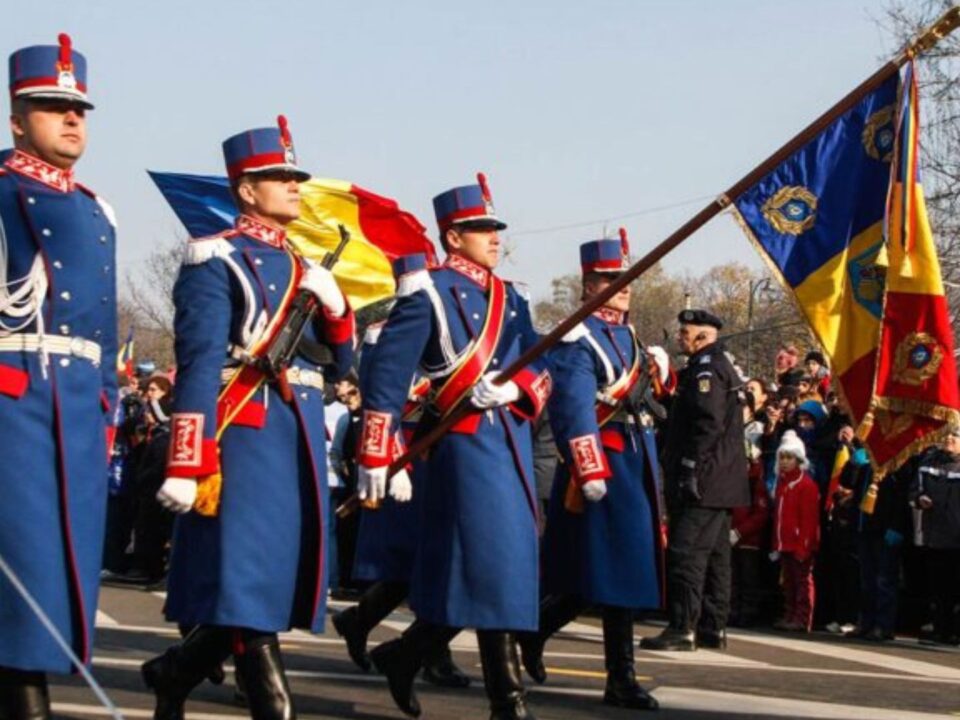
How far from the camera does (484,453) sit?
8.45m

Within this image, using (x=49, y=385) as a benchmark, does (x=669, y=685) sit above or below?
below

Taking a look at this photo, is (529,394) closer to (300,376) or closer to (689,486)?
(300,376)

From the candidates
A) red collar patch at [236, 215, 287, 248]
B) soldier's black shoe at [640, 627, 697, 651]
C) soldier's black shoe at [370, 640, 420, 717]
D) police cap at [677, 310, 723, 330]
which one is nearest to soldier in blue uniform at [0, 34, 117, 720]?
red collar patch at [236, 215, 287, 248]

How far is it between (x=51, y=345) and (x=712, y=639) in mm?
7186

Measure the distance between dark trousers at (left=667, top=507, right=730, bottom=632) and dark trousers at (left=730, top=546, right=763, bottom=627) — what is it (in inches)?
74.8

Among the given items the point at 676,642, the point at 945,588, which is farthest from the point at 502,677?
the point at 945,588

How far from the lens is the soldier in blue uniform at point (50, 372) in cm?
648

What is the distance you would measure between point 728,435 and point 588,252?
2.91 metres

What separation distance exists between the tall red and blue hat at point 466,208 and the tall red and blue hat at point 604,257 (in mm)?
1514

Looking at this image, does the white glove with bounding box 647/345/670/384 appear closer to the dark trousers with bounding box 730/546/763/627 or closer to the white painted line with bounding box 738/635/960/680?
the white painted line with bounding box 738/635/960/680

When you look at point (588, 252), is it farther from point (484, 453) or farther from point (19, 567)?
point (19, 567)

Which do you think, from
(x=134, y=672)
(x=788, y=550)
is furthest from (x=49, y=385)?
(x=788, y=550)

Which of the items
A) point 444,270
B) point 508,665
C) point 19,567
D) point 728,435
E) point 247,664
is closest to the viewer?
point 19,567

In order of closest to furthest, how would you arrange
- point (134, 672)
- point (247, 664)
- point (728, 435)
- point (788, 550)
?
point (247, 664)
point (134, 672)
point (728, 435)
point (788, 550)
